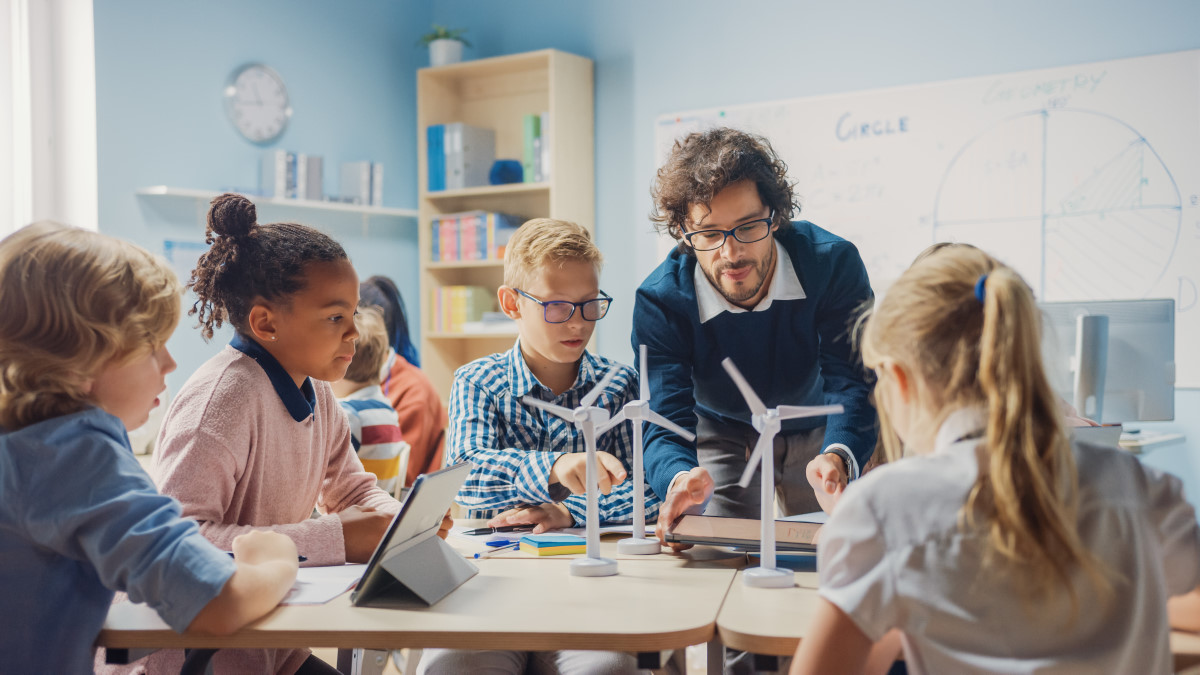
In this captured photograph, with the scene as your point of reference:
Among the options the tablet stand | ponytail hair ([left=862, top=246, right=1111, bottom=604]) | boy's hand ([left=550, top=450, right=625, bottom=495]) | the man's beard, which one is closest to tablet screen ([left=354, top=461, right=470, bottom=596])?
the tablet stand

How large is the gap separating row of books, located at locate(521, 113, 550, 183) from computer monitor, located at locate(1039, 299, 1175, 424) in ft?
8.42

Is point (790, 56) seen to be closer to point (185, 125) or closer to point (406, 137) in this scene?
point (406, 137)

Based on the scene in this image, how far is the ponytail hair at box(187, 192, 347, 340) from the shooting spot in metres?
1.60

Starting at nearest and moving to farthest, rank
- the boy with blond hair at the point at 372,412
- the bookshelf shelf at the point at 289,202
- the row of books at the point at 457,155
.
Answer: the boy with blond hair at the point at 372,412
the bookshelf shelf at the point at 289,202
the row of books at the point at 457,155

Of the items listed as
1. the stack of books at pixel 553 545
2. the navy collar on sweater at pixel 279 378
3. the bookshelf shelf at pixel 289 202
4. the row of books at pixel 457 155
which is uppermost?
the row of books at pixel 457 155

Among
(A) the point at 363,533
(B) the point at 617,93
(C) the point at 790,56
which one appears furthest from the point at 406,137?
(A) the point at 363,533

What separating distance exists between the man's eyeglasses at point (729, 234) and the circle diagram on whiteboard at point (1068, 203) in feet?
7.13

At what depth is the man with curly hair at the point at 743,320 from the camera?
1888 mm

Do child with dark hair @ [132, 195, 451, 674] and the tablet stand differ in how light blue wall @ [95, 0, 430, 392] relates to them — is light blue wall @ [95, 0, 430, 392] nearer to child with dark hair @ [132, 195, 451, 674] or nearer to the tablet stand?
child with dark hair @ [132, 195, 451, 674]

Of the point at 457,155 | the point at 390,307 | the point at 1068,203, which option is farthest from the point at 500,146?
the point at 1068,203

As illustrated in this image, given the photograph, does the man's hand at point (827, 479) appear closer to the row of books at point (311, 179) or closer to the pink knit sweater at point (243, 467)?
the pink knit sweater at point (243, 467)

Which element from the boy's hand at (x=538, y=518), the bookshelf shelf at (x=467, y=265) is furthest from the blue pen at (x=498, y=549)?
the bookshelf shelf at (x=467, y=265)

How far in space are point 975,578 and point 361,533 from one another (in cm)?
93

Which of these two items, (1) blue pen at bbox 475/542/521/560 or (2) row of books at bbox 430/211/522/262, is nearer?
(1) blue pen at bbox 475/542/521/560
